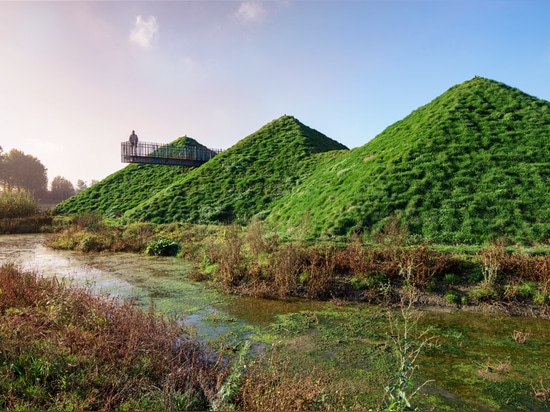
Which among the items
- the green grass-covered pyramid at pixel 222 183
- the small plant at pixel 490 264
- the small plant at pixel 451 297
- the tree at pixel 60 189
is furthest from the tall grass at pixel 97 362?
the tree at pixel 60 189

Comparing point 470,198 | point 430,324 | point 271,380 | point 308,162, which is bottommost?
point 430,324

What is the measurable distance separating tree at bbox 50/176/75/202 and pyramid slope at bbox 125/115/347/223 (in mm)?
70936

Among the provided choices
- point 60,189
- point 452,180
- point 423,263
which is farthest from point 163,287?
point 60,189

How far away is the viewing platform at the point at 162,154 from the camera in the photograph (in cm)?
4133

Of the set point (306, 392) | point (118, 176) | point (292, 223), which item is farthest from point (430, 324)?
point (118, 176)

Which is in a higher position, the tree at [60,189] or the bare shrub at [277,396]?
the tree at [60,189]

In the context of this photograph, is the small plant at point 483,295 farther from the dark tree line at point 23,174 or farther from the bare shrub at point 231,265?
the dark tree line at point 23,174

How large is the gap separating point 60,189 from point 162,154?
65876mm

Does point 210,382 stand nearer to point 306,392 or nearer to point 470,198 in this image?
point 306,392

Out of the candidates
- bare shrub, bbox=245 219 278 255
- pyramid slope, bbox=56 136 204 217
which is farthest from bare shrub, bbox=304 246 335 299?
pyramid slope, bbox=56 136 204 217

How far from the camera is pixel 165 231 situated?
26.3 m

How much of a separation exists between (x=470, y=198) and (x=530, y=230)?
3060 millimetres

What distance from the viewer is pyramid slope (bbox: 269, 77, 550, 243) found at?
17.3 metres

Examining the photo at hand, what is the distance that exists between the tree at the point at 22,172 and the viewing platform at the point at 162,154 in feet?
167
